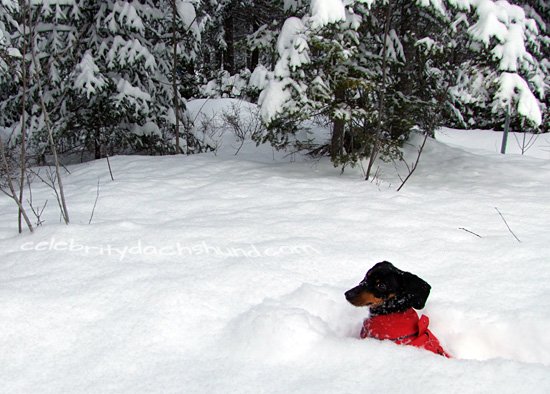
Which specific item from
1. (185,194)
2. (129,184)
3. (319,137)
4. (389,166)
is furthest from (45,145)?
(389,166)

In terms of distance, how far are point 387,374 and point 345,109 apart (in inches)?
165

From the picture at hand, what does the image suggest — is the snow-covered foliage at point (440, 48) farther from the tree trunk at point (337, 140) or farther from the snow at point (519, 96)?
the tree trunk at point (337, 140)

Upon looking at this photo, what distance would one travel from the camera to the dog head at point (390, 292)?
6.91 ft

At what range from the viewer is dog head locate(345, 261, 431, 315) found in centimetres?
211

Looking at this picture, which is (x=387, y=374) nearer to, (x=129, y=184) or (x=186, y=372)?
(x=186, y=372)

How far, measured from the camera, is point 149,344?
2.17 m

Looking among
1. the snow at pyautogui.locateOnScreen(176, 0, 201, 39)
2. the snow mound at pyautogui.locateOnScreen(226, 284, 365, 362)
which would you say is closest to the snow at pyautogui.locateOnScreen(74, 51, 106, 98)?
the snow at pyautogui.locateOnScreen(176, 0, 201, 39)

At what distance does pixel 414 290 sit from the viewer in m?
2.11

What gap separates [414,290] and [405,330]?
0.20 m

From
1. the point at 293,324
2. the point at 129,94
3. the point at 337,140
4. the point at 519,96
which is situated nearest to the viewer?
the point at 293,324

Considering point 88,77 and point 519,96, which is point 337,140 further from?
point 88,77

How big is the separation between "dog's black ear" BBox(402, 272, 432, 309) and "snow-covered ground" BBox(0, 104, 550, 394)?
0.79 feet

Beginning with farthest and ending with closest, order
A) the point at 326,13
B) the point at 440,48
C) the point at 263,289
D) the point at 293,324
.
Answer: the point at 440,48
the point at 326,13
the point at 263,289
the point at 293,324

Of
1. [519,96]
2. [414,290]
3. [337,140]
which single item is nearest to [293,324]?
[414,290]
